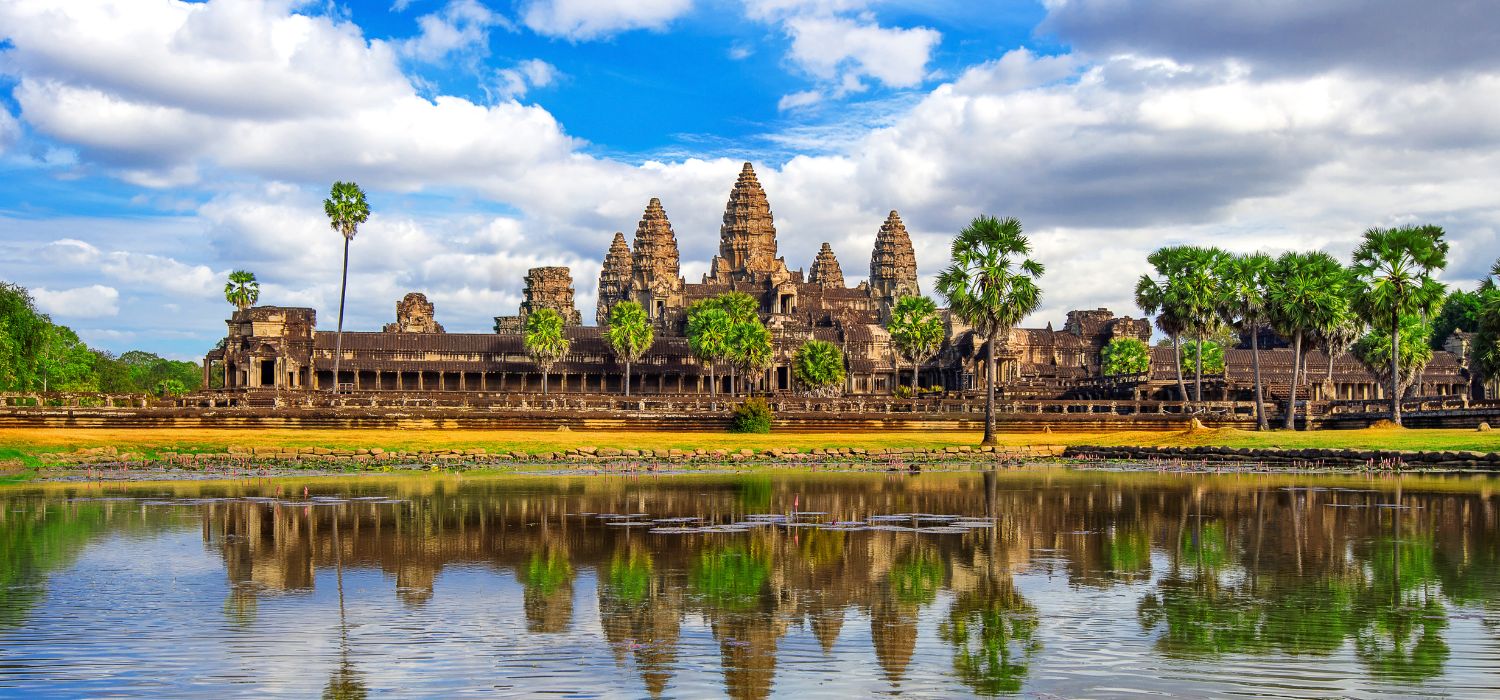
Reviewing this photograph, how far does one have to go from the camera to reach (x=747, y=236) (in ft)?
630

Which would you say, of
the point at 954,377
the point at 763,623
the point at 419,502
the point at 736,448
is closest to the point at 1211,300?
the point at 736,448

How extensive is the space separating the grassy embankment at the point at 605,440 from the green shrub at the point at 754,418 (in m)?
0.87

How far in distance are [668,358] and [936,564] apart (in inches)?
4167

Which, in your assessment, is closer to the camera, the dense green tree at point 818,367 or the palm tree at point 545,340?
the palm tree at point 545,340

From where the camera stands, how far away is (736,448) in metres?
54.5

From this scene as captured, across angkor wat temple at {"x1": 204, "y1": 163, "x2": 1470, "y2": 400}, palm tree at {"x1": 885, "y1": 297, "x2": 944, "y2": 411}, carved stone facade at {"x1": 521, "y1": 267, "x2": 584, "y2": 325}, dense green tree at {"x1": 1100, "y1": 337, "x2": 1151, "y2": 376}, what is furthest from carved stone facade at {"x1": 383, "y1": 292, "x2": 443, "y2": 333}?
dense green tree at {"x1": 1100, "y1": 337, "x2": 1151, "y2": 376}

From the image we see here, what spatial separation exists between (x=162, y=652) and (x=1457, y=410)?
64.4 meters

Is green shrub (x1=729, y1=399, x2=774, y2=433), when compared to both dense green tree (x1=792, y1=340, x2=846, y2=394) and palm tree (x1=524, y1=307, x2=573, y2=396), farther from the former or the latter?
dense green tree (x1=792, y1=340, x2=846, y2=394)

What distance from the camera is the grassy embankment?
47375 millimetres

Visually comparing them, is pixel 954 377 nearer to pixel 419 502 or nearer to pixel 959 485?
pixel 959 485

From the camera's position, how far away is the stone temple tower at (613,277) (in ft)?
628

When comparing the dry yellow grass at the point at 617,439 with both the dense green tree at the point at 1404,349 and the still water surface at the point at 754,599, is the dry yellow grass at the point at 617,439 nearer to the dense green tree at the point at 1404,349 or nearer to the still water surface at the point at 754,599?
the still water surface at the point at 754,599

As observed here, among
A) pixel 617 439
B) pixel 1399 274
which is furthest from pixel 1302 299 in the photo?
pixel 617 439

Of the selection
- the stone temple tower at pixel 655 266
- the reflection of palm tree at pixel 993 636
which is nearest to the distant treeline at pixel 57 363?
the stone temple tower at pixel 655 266
